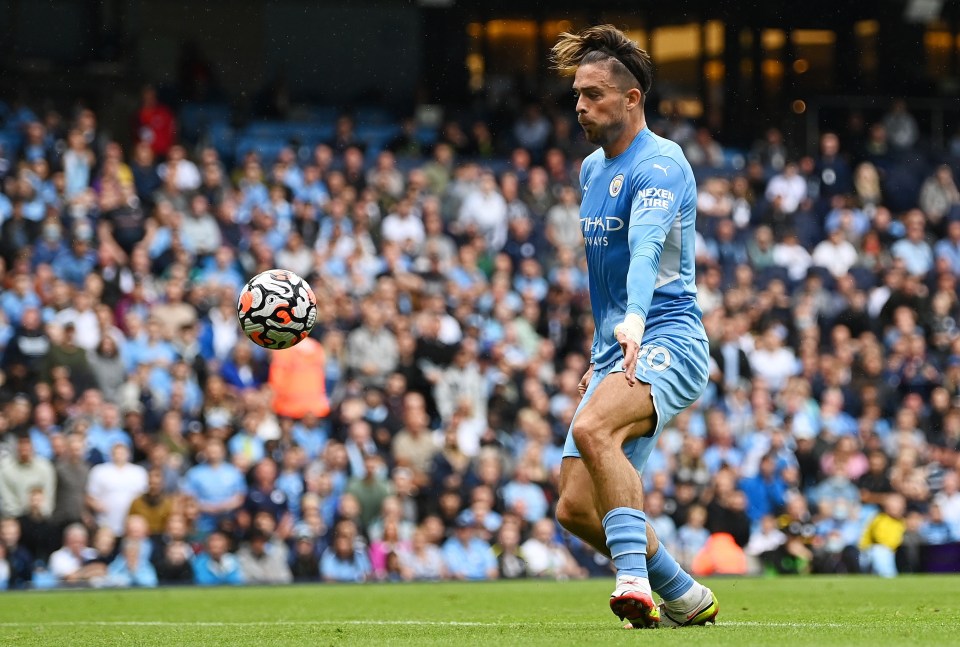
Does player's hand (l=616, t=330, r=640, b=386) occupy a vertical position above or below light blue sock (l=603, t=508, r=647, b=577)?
above

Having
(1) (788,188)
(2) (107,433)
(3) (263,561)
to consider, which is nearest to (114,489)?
(2) (107,433)

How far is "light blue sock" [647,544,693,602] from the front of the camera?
715 cm

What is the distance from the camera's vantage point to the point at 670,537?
16.9 metres

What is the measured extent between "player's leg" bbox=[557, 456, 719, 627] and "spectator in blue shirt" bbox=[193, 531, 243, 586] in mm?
8766

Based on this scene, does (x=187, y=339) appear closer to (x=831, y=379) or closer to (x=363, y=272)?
(x=363, y=272)

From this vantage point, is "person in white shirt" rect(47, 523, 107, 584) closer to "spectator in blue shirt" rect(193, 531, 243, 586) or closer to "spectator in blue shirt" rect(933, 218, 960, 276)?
"spectator in blue shirt" rect(193, 531, 243, 586)

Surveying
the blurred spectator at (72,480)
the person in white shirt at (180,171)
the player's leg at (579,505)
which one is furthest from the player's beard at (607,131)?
the person in white shirt at (180,171)

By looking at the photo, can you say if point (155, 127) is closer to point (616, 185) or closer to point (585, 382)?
point (585, 382)

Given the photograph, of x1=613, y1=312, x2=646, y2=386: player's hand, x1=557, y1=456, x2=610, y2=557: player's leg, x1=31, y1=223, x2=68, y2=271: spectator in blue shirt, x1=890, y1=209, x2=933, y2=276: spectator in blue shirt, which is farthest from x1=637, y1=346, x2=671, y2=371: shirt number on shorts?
x1=890, y1=209, x2=933, y2=276: spectator in blue shirt

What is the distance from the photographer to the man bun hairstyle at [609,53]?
7.44 meters

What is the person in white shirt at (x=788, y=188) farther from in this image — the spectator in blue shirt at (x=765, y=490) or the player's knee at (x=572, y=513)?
the player's knee at (x=572, y=513)

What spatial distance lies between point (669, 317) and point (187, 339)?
35.4 feet

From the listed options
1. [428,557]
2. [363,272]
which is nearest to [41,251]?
[363,272]

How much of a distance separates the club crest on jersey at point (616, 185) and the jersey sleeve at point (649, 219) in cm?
10
